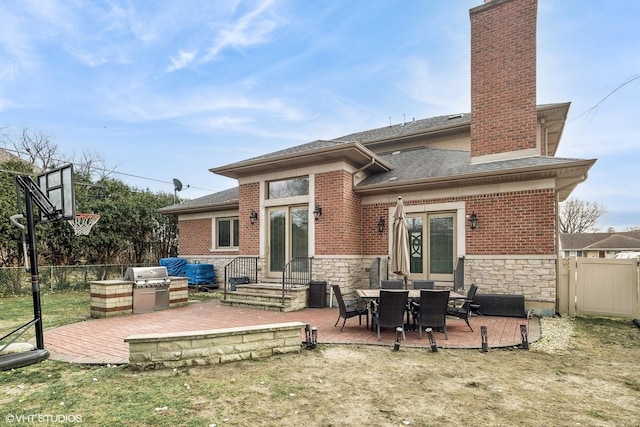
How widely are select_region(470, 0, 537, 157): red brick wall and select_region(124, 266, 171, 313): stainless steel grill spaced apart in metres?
9.22

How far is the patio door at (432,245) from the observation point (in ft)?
31.1

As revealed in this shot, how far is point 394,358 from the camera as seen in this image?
513cm

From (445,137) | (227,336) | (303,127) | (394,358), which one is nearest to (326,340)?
(394,358)

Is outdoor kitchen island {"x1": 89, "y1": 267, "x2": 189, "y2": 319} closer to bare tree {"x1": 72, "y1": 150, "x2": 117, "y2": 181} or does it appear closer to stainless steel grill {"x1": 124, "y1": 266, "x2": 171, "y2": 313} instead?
stainless steel grill {"x1": 124, "y1": 266, "x2": 171, "y2": 313}

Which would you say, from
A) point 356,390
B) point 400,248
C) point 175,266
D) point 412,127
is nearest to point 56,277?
point 175,266

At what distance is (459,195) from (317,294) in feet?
15.1

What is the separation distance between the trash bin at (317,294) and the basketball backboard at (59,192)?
6.01m

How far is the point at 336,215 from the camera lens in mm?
9930

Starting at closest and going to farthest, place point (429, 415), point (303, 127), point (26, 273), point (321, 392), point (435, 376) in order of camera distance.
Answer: point (429, 415) < point (321, 392) < point (435, 376) < point (26, 273) < point (303, 127)

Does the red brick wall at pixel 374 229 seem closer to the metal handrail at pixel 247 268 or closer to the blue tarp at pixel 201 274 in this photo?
the metal handrail at pixel 247 268

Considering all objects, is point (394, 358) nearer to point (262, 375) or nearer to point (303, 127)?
point (262, 375)

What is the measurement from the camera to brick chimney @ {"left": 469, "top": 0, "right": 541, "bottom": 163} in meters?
9.37

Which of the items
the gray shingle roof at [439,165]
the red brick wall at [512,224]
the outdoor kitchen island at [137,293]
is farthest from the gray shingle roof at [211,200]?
the red brick wall at [512,224]

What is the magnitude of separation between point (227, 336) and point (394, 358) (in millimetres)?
2396
